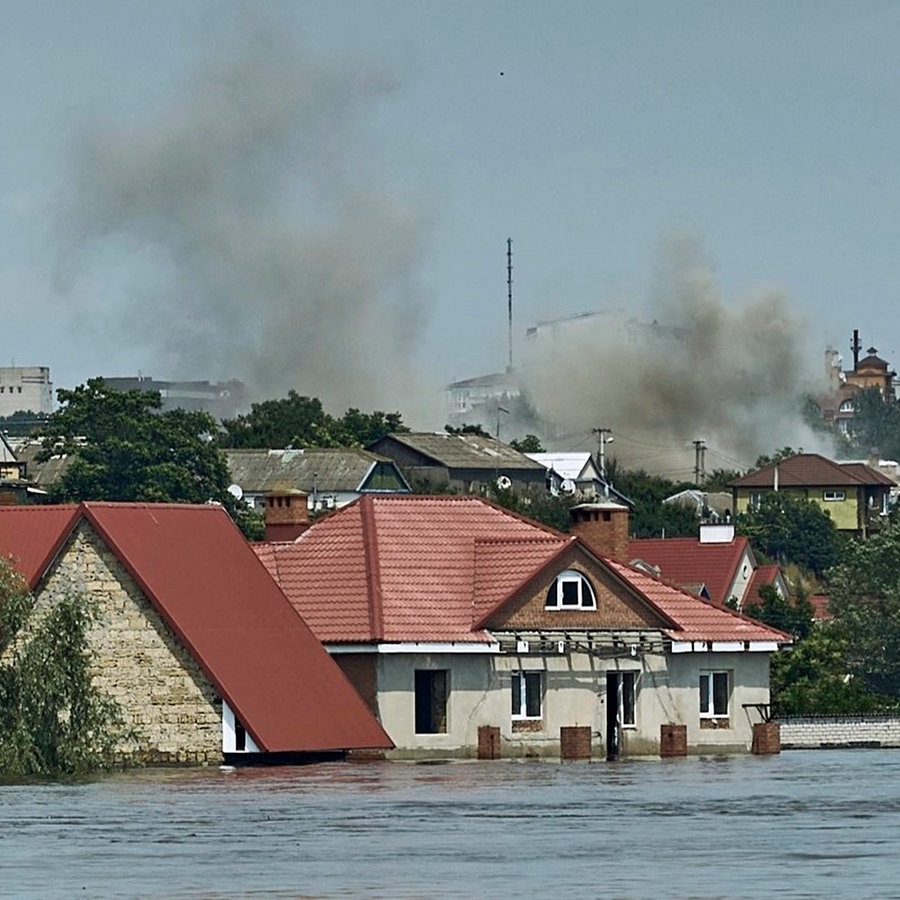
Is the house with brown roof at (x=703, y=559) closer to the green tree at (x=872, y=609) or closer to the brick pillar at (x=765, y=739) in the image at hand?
the green tree at (x=872, y=609)

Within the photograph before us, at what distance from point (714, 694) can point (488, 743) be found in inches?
330

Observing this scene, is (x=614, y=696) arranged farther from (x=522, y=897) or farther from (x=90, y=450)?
(x=90, y=450)

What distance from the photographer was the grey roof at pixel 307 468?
181875 millimetres

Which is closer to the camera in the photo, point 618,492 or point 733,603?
point 733,603

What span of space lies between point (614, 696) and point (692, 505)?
111 meters

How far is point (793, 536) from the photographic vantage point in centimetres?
18425

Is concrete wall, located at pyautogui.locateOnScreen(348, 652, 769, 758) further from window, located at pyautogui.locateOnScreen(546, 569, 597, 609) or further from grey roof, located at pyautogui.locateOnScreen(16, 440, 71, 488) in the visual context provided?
grey roof, located at pyautogui.locateOnScreen(16, 440, 71, 488)

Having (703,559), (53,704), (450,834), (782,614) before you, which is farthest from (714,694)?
(703,559)

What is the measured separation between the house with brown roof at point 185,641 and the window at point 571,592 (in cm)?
789

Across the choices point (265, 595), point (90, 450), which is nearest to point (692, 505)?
point (90, 450)

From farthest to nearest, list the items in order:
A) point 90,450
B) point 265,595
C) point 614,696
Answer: point 90,450 < point 614,696 < point 265,595

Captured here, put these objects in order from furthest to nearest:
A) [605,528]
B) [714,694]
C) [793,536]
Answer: [793,536] < [605,528] < [714,694]

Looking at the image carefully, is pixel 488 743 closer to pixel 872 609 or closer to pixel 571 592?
pixel 571 592

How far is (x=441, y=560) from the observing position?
80125 millimetres
